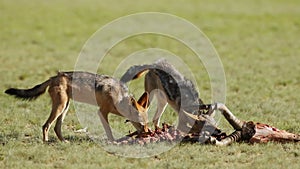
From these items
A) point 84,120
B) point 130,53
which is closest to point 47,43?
point 130,53

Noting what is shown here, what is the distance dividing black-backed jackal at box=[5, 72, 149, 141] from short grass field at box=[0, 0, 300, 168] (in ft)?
1.76

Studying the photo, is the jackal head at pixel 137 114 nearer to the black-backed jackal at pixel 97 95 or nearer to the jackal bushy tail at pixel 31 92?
the black-backed jackal at pixel 97 95

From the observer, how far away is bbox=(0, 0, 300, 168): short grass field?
7.73 metres

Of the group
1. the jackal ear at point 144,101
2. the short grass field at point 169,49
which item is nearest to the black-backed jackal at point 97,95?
the jackal ear at point 144,101

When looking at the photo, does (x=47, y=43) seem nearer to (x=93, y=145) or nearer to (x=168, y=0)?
(x=93, y=145)

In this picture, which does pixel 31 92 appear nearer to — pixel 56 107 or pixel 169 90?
pixel 56 107

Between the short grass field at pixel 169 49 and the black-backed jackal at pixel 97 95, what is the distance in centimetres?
54

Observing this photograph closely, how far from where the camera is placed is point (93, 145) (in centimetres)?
827

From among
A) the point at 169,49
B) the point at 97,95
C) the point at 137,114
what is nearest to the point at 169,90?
the point at 137,114

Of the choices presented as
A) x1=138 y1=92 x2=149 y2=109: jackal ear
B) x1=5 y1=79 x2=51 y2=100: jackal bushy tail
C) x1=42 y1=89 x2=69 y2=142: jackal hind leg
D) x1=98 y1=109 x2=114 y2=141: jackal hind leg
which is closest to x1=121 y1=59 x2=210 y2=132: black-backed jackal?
x1=138 y1=92 x2=149 y2=109: jackal ear

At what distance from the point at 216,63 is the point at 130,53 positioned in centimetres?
299

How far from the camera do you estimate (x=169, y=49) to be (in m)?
18.3

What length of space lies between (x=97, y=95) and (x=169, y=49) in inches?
383

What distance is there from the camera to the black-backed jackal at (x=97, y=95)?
8547 millimetres
